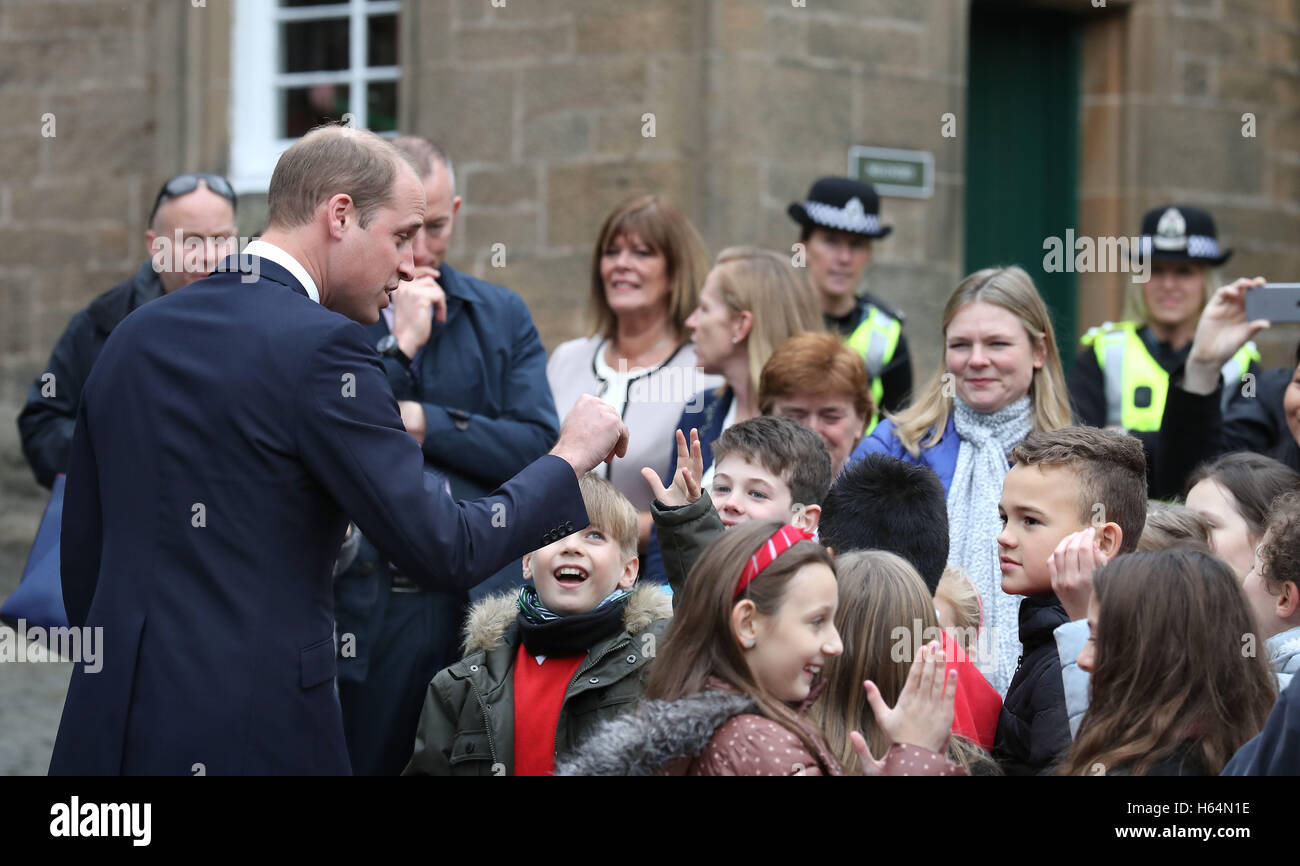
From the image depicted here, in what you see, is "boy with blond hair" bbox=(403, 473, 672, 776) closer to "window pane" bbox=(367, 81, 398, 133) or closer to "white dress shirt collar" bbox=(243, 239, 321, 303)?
"white dress shirt collar" bbox=(243, 239, 321, 303)

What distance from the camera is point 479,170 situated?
348 inches

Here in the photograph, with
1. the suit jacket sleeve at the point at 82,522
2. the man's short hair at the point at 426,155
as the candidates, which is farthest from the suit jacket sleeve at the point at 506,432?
the suit jacket sleeve at the point at 82,522

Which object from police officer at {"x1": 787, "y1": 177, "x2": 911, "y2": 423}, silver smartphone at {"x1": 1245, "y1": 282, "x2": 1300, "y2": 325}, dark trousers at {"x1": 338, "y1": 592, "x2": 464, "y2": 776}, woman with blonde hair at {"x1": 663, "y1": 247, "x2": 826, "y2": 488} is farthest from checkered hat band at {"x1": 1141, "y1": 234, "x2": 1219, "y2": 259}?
dark trousers at {"x1": 338, "y1": 592, "x2": 464, "y2": 776}

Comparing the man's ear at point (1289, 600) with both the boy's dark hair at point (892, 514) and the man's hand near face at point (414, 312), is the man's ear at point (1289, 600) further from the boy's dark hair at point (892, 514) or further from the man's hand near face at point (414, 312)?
the man's hand near face at point (414, 312)

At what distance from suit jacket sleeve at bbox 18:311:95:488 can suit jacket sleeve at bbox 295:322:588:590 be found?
291 cm

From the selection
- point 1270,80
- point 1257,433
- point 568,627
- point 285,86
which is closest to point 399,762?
point 568,627

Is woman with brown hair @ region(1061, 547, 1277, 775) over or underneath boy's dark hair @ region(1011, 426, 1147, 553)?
underneath

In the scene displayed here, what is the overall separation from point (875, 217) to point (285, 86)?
14.2ft

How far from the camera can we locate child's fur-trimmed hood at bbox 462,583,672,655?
439cm

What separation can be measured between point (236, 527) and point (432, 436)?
6.65 feet

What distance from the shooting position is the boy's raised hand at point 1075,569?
379cm

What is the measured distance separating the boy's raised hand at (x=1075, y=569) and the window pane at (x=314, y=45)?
6813mm

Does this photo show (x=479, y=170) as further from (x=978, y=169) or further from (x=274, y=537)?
(x=274, y=537)
